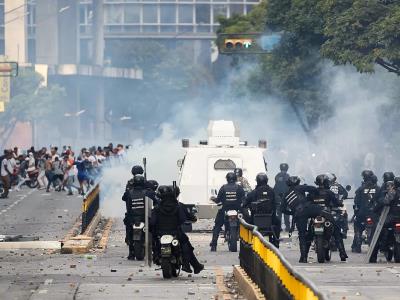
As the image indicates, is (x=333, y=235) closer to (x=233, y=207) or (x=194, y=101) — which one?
(x=233, y=207)

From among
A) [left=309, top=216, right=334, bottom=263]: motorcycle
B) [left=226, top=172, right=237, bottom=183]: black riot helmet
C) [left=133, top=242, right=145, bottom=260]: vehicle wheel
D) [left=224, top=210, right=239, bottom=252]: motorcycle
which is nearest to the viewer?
[left=309, top=216, right=334, bottom=263]: motorcycle

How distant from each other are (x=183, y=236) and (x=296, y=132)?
77.2 metres

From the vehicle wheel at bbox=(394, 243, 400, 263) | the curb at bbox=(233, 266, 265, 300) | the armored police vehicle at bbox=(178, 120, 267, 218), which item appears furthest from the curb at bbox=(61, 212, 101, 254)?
the armored police vehicle at bbox=(178, 120, 267, 218)

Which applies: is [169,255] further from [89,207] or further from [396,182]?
[89,207]

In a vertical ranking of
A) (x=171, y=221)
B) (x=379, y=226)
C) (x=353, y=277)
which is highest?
(x=171, y=221)

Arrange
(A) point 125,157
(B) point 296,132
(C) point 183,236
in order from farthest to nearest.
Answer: (B) point 296,132
(A) point 125,157
(C) point 183,236

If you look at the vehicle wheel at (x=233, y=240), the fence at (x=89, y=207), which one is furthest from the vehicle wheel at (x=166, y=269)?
the fence at (x=89, y=207)

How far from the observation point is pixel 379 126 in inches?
3142

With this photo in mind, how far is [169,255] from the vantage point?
22812mm

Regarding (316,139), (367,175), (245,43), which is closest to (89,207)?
(367,175)

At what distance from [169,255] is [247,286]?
282 cm

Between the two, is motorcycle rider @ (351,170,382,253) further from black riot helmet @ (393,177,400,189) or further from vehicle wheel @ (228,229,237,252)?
black riot helmet @ (393,177,400,189)

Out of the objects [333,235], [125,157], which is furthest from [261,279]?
[125,157]

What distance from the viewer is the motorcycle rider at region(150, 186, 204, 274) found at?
75.6ft
